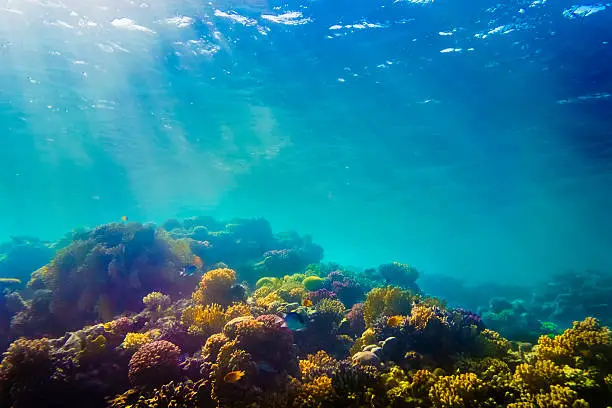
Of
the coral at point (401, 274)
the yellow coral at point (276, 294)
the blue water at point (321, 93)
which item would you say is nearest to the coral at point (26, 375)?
the yellow coral at point (276, 294)

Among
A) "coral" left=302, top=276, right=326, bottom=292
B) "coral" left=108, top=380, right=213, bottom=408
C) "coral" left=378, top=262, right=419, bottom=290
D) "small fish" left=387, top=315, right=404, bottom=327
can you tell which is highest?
"coral" left=378, top=262, right=419, bottom=290

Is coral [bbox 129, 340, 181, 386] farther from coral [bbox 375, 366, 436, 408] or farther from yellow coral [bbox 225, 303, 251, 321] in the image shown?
Result: coral [bbox 375, 366, 436, 408]

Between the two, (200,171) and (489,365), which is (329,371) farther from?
(200,171)

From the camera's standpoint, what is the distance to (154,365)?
516cm

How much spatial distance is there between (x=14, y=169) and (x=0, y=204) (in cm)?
3108

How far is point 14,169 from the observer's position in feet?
131

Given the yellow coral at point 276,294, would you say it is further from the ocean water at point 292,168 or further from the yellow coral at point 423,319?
the yellow coral at point 423,319

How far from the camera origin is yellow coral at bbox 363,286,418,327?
7.88 meters

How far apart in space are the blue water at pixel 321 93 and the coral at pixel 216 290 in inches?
432

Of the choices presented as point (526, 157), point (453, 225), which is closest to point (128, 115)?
point (526, 157)

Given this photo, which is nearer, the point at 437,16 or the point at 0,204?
the point at 437,16

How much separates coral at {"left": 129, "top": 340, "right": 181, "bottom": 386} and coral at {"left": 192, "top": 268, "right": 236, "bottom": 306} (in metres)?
3.42

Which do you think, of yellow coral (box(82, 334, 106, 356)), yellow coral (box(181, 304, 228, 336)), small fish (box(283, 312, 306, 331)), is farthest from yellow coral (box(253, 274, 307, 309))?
yellow coral (box(82, 334, 106, 356))

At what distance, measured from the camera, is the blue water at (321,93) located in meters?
14.0
